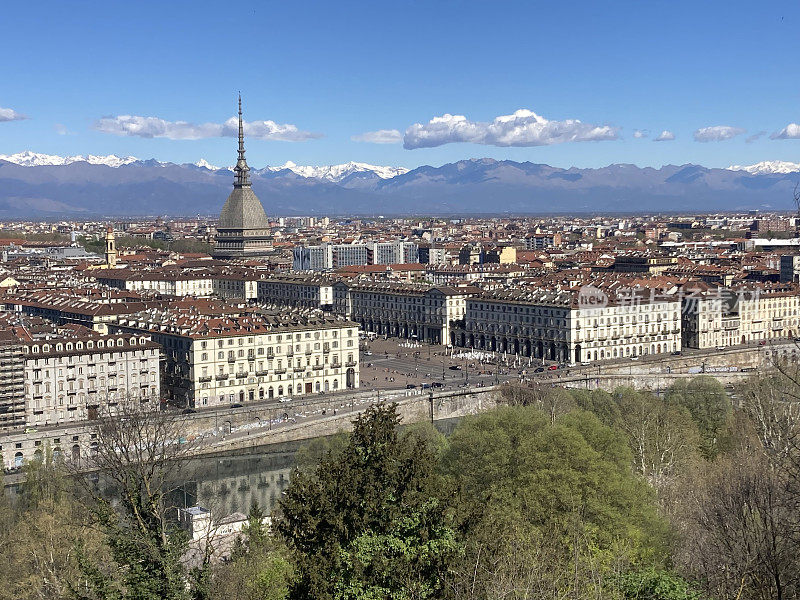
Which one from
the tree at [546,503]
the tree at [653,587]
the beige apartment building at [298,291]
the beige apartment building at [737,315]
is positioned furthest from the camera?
the beige apartment building at [298,291]

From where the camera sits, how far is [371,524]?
495 inches

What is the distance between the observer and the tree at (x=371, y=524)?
38.9 ft

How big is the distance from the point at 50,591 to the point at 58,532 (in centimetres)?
469

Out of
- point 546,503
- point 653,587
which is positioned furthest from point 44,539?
point 653,587

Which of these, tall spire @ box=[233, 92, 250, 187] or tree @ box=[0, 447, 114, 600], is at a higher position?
tall spire @ box=[233, 92, 250, 187]

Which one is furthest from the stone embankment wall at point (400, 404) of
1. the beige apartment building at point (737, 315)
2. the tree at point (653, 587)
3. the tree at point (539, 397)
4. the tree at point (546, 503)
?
the tree at point (653, 587)

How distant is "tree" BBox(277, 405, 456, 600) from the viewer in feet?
38.9

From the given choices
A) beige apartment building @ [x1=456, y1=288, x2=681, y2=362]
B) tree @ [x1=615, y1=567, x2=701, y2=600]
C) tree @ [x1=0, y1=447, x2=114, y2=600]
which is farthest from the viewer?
beige apartment building @ [x1=456, y1=288, x2=681, y2=362]

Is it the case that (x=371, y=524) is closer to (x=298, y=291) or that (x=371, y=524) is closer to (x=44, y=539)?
(x=44, y=539)

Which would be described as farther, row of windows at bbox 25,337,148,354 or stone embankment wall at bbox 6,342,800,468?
row of windows at bbox 25,337,148,354

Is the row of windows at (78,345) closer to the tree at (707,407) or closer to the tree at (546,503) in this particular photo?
the tree at (546,503)

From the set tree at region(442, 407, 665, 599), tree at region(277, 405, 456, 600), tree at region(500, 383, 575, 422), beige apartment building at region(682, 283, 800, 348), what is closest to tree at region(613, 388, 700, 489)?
tree at region(500, 383, 575, 422)

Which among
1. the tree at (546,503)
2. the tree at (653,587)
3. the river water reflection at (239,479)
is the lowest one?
the river water reflection at (239,479)

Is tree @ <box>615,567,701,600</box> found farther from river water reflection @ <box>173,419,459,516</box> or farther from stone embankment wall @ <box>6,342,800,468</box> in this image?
stone embankment wall @ <box>6,342,800,468</box>
